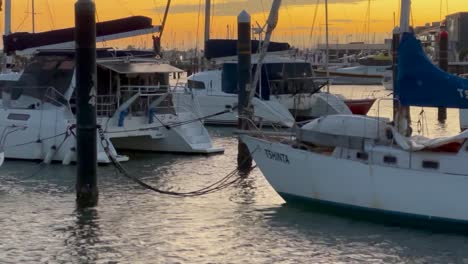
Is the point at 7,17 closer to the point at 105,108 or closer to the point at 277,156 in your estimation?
the point at 105,108

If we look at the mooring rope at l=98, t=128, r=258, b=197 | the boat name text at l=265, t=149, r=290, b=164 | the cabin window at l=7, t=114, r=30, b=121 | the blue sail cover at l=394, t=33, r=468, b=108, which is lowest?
the mooring rope at l=98, t=128, r=258, b=197

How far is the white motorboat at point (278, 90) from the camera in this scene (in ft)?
117

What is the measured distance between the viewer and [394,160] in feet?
50.1

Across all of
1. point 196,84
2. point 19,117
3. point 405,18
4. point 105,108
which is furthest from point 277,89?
point 405,18

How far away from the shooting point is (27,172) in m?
22.7

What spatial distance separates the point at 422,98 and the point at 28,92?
524 inches

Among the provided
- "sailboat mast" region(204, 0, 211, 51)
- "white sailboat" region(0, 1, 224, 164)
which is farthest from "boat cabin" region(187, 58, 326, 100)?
"white sailboat" region(0, 1, 224, 164)

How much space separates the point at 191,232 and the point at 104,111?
1018 cm

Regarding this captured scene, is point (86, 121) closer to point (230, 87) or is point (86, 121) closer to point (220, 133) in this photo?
point (220, 133)

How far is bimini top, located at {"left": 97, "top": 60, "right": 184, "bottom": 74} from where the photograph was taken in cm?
2466

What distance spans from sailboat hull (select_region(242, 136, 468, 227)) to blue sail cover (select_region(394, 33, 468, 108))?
141 centimetres

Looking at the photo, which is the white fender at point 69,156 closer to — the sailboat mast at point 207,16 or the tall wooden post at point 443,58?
the sailboat mast at point 207,16

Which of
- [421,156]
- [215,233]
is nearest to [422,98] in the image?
[421,156]

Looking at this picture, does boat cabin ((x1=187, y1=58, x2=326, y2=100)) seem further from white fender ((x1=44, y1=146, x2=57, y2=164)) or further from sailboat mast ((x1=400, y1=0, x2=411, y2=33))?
sailboat mast ((x1=400, y1=0, x2=411, y2=33))
